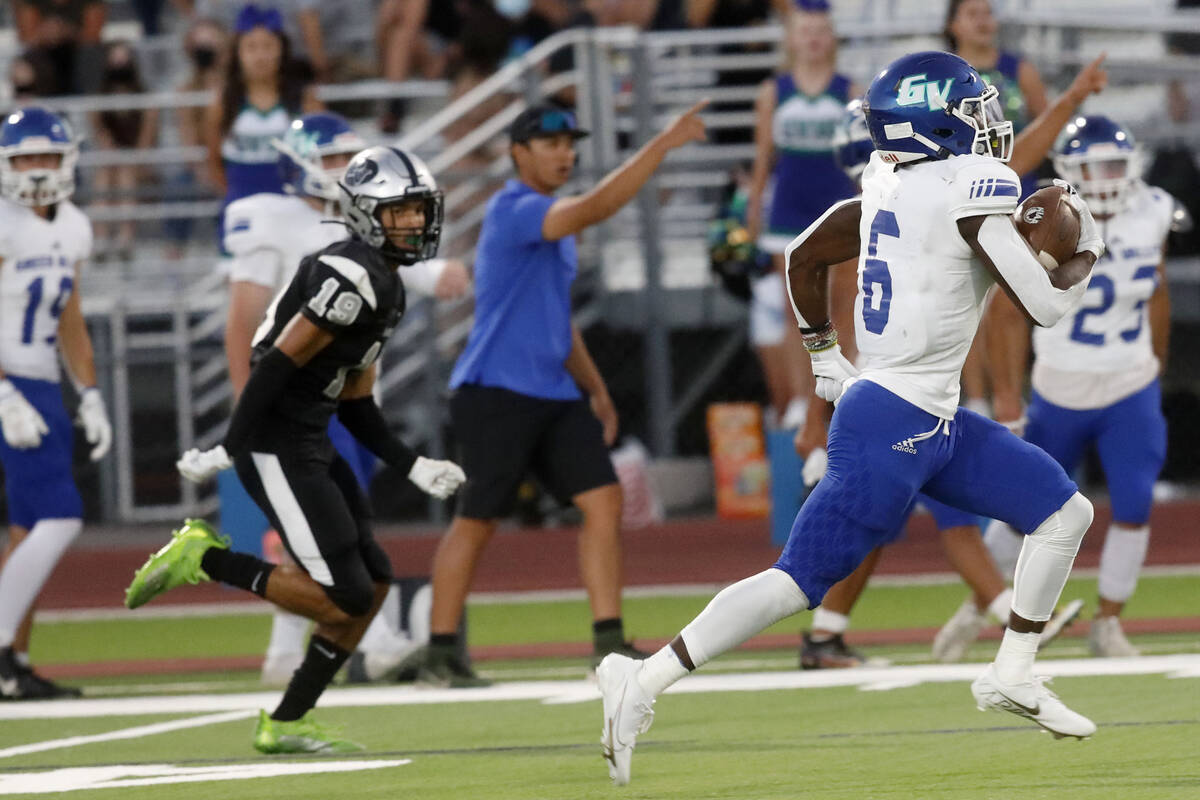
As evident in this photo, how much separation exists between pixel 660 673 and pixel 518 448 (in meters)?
2.62

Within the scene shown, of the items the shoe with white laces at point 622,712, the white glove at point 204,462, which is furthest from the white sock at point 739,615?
the white glove at point 204,462

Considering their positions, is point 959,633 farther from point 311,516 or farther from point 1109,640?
point 311,516

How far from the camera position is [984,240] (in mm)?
5223

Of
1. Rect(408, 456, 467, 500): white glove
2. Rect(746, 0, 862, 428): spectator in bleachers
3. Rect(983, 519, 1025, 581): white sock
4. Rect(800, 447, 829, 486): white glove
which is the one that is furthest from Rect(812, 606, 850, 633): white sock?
Rect(746, 0, 862, 428): spectator in bleachers

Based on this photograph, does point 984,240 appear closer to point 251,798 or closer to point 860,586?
point 251,798

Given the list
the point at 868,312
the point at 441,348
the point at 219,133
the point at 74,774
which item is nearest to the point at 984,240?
the point at 868,312

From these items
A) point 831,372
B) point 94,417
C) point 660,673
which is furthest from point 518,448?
point 660,673

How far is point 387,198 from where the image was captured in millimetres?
6391

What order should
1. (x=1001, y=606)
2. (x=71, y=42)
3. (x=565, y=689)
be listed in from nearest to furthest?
(x=1001, y=606) → (x=565, y=689) → (x=71, y=42)

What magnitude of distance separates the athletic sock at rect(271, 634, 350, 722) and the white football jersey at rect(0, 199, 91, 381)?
252cm

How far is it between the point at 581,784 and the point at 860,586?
2.63 metres

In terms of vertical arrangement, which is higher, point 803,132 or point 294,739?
point 803,132

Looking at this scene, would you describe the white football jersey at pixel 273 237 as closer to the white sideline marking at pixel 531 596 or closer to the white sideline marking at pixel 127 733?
the white sideline marking at pixel 127 733

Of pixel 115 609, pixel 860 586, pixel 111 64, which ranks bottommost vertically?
pixel 115 609
